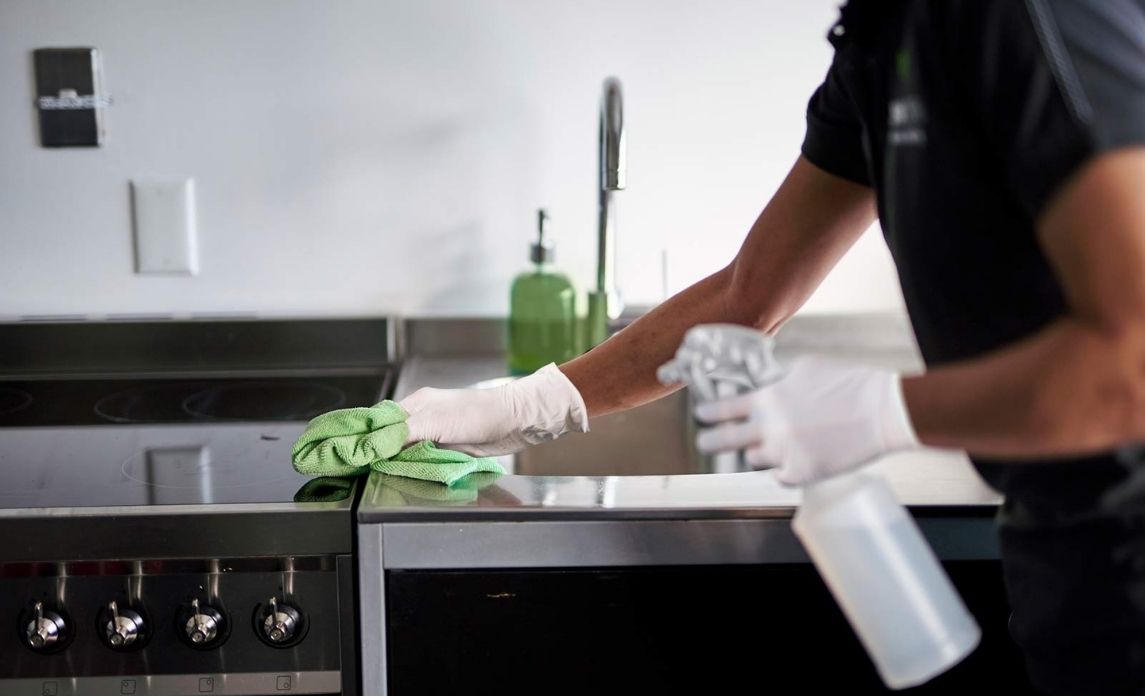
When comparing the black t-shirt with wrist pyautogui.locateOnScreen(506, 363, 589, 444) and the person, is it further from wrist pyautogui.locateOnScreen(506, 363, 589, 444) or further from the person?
wrist pyautogui.locateOnScreen(506, 363, 589, 444)

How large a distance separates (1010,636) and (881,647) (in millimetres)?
330

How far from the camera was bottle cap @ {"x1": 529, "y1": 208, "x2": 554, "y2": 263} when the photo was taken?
1.67 metres

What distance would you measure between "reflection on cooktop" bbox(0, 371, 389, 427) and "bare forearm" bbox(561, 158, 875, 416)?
380mm

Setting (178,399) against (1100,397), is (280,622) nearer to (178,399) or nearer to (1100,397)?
(178,399)

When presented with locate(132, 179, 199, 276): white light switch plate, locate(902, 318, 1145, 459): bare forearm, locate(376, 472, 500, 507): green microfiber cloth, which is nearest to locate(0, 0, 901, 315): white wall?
locate(132, 179, 199, 276): white light switch plate

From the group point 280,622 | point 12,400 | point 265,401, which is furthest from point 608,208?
point 12,400

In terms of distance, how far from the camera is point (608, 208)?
1617 mm

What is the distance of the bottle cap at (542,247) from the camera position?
5.49 ft

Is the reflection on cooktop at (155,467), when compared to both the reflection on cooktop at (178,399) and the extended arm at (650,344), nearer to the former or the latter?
the reflection on cooktop at (178,399)

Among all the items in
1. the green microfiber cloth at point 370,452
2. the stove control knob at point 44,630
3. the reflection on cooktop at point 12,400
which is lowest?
the stove control knob at point 44,630

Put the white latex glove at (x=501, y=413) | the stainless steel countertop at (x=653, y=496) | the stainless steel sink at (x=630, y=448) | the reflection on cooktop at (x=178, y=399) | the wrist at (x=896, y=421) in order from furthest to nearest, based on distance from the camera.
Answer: the stainless steel sink at (x=630, y=448), the reflection on cooktop at (x=178, y=399), the white latex glove at (x=501, y=413), the stainless steel countertop at (x=653, y=496), the wrist at (x=896, y=421)

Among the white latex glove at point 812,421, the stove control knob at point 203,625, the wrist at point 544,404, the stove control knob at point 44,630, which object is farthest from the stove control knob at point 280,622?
the white latex glove at point 812,421

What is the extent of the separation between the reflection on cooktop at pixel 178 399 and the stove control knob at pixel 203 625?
0.39 metres

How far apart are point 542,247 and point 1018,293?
0.91 metres
